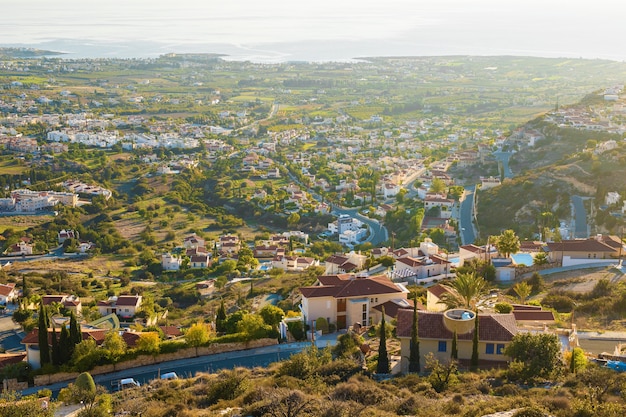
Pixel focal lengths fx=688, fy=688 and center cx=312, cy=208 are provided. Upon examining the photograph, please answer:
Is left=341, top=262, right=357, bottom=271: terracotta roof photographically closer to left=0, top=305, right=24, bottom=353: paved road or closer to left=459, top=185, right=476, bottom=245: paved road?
left=459, top=185, right=476, bottom=245: paved road

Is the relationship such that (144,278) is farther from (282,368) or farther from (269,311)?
(282,368)

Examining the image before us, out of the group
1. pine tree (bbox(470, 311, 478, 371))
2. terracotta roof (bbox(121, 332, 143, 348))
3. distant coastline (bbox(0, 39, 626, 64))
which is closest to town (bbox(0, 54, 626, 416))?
pine tree (bbox(470, 311, 478, 371))

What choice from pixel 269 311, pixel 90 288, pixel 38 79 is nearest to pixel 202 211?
pixel 90 288

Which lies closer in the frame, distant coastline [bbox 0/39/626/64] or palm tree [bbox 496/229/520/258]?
palm tree [bbox 496/229/520/258]

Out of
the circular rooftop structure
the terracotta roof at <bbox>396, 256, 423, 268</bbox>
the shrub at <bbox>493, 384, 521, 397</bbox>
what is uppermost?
the circular rooftop structure

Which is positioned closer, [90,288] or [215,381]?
[215,381]

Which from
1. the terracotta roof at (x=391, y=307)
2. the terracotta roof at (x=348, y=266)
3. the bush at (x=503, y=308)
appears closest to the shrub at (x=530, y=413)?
the bush at (x=503, y=308)

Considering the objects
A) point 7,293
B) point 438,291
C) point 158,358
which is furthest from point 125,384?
point 7,293
